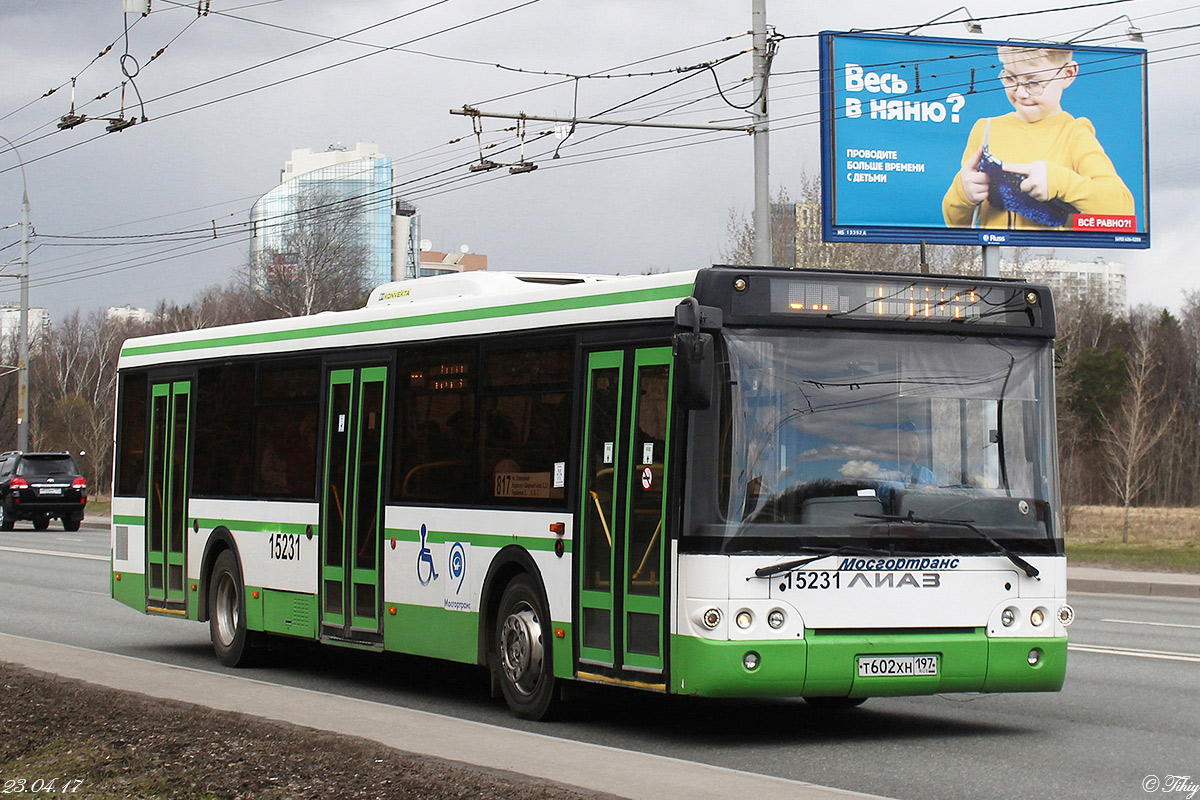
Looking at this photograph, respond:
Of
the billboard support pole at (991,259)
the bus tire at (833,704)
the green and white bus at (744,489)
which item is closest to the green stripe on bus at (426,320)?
the green and white bus at (744,489)

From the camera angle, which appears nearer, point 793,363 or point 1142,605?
point 793,363

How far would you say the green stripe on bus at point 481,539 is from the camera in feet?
35.2

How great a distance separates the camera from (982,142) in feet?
98.2

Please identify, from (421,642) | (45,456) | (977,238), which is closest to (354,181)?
(45,456)

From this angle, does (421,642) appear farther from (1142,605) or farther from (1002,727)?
(1142,605)

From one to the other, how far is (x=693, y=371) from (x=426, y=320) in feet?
12.3

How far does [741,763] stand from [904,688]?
3.83 feet

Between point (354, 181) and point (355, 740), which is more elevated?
point (354, 181)

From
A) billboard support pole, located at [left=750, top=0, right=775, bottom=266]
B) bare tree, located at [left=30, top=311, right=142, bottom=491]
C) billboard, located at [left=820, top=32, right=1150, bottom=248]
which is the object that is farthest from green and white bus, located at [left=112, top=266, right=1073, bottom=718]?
bare tree, located at [left=30, top=311, right=142, bottom=491]

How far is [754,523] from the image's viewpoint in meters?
9.45

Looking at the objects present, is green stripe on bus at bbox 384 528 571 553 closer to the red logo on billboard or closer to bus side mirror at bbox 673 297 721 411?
bus side mirror at bbox 673 297 721 411

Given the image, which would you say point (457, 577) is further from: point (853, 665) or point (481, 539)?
point (853, 665)

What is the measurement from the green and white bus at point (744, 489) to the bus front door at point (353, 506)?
0.67 metres

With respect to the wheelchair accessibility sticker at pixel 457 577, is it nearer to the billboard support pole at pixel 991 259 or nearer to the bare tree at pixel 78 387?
the billboard support pole at pixel 991 259
